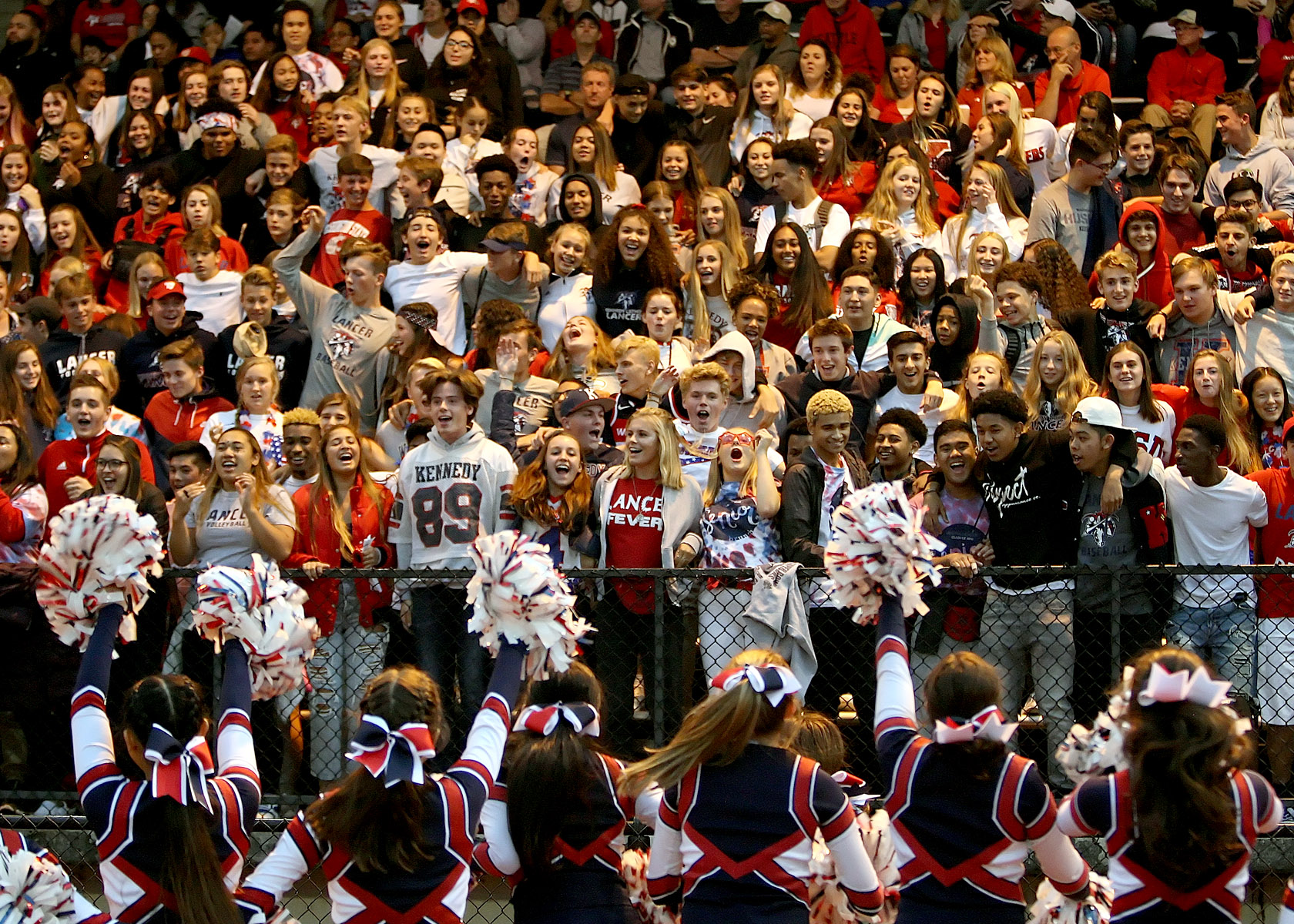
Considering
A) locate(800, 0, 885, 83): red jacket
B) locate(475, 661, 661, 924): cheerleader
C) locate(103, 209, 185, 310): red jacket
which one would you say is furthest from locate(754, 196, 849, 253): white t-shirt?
locate(475, 661, 661, 924): cheerleader

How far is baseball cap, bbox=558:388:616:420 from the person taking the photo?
7324mm

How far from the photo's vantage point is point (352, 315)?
8.73 m

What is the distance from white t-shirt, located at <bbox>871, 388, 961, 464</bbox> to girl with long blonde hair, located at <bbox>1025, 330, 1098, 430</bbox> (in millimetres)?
399

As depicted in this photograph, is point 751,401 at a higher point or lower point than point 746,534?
higher

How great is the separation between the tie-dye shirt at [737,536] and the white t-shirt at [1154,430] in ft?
5.93

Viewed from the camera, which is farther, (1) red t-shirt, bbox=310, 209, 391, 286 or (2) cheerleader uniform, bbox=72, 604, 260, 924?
(1) red t-shirt, bbox=310, 209, 391, 286

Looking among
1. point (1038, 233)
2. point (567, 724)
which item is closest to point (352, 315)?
point (1038, 233)

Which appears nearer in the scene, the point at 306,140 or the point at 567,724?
the point at 567,724

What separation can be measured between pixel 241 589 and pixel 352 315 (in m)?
4.52

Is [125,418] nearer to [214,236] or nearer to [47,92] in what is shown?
[214,236]

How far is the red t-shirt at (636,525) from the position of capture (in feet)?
21.7

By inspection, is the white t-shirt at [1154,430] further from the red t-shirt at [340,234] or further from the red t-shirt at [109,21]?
the red t-shirt at [109,21]

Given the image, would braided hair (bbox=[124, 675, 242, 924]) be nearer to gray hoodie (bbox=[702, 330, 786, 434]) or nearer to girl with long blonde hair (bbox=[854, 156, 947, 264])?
gray hoodie (bbox=[702, 330, 786, 434])

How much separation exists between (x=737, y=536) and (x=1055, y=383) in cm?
183
